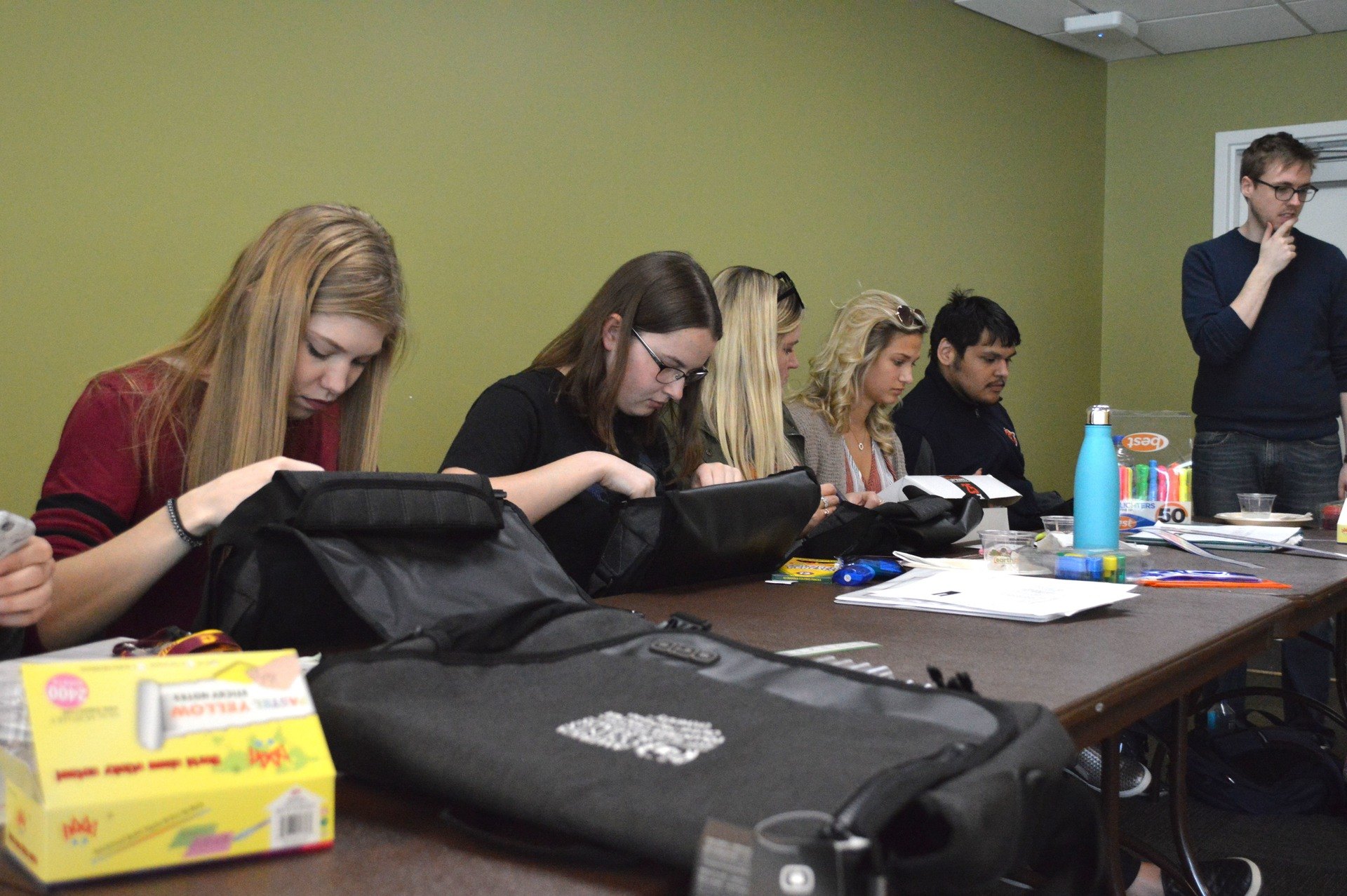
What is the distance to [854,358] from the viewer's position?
11.1 feet

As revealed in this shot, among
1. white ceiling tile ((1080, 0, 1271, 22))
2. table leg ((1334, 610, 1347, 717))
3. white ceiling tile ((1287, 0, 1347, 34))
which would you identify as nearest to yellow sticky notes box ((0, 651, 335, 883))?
table leg ((1334, 610, 1347, 717))

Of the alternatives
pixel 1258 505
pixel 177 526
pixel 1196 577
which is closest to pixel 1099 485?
pixel 1196 577

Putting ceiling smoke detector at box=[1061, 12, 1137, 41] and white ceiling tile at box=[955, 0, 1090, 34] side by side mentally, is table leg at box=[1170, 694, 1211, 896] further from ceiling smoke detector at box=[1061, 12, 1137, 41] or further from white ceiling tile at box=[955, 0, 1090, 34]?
ceiling smoke detector at box=[1061, 12, 1137, 41]

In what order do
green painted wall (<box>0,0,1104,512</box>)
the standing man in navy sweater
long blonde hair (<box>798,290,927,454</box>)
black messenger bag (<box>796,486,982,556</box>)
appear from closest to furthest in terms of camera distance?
black messenger bag (<box>796,486,982,556</box>) → green painted wall (<box>0,0,1104,512</box>) → long blonde hair (<box>798,290,927,454</box>) → the standing man in navy sweater

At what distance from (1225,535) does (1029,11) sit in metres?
3.18

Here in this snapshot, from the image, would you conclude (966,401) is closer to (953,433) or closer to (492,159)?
(953,433)

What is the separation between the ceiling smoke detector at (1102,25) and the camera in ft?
15.8

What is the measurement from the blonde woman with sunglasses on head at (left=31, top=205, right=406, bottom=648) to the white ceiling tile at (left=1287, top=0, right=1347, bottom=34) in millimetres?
4398

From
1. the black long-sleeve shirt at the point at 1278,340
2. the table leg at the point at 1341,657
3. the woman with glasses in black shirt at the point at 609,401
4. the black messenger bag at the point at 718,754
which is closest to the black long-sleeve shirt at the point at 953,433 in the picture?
the black long-sleeve shirt at the point at 1278,340

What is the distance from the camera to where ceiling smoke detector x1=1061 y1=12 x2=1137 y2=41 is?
4.80 m

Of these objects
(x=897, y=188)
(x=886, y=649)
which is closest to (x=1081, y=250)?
(x=897, y=188)

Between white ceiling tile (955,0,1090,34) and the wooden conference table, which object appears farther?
white ceiling tile (955,0,1090,34)

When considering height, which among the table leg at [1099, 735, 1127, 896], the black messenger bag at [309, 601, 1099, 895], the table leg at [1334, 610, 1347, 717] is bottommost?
the table leg at [1334, 610, 1347, 717]

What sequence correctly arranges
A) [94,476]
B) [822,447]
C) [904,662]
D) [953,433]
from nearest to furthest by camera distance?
[904,662] < [94,476] < [822,447] < [953,433]
